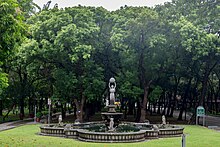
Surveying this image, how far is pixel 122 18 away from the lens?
30.7 metres

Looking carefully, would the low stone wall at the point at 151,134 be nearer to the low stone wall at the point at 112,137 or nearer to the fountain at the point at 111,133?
the fountain at the point at 111,133

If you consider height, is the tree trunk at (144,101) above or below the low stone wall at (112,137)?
above

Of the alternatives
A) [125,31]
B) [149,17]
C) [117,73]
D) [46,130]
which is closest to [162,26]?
[149,17]

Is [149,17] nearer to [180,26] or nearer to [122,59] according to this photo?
[180,26]

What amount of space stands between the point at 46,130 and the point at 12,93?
58.2 ft

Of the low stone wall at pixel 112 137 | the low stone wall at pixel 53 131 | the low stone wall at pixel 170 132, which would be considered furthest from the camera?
the low stone wall at pixel 53 131

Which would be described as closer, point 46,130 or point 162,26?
point 46,130

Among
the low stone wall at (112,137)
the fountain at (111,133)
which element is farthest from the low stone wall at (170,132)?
the low stone wall at (112,137)

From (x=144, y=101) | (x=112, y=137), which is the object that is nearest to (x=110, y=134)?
(x=112, y=137)

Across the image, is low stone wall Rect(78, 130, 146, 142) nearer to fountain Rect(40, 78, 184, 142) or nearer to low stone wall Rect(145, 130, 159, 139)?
fountain Rect(40, 78, 184, 142)

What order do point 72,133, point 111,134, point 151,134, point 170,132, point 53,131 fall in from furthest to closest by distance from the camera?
point 53,131
point 170,132
point 72,133
point 151,134
point 111,134

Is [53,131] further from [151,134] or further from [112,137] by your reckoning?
[151,134]

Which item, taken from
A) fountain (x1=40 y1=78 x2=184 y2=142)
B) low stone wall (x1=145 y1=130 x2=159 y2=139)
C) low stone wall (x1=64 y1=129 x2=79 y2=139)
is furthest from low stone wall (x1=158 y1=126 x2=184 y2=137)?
low stone wall (x1=64 y1=129 x2=79 y2=139)

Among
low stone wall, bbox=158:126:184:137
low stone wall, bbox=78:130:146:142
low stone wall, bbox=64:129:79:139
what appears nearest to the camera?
low stone wall, bbox=78:130:146:142
